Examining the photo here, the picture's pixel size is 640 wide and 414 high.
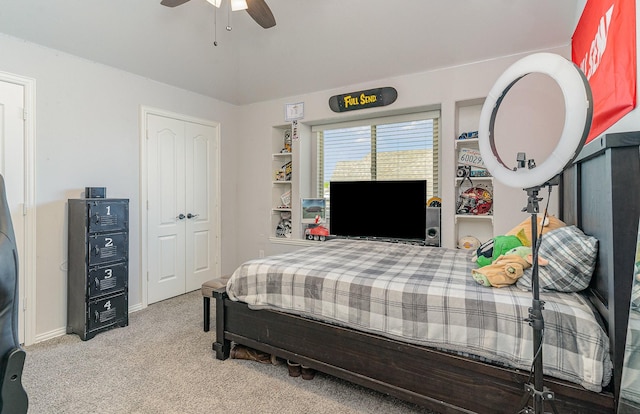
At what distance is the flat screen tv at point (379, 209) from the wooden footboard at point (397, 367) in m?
1.86

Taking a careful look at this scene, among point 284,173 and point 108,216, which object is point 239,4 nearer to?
point 108,216

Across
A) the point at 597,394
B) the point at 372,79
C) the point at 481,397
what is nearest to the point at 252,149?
the point at 372,79

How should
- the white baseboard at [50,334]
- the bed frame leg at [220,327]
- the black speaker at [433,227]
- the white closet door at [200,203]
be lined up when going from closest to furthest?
1. the bed frame leg at [220,327]
2. the white baseboard at [50,334]
3. the black speaker at [433,227]
4. the white closet door at [200,203]

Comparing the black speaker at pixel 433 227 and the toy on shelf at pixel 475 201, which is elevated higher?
the toy on shelf at pixel 475 201

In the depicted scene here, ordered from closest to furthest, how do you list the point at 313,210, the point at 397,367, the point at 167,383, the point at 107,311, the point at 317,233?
the point at 397,367
the point at 167,383
the point at 107,311
the point at 317,233
the point at 313,210

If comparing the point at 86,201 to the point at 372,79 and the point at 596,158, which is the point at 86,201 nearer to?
the point at 372,79

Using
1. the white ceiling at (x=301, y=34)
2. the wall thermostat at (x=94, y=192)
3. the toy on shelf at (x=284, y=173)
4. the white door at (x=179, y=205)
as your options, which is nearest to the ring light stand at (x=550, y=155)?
the white ceiling at (x=301, y=34)

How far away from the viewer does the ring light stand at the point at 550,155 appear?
953mm

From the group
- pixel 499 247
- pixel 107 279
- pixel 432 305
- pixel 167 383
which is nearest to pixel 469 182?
pixel 499 247

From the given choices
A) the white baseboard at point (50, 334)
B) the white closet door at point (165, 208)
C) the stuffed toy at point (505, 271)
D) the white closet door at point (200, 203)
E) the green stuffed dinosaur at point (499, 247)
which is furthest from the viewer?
the white closet door at point (200, 203)

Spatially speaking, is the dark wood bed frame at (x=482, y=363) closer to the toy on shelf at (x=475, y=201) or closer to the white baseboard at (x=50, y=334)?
the toy on shelf at (x=475, y=201)

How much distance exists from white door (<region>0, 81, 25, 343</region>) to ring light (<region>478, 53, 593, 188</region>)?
3.54m

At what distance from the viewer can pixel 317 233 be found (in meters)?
4.14

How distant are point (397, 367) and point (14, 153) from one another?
3421mm
